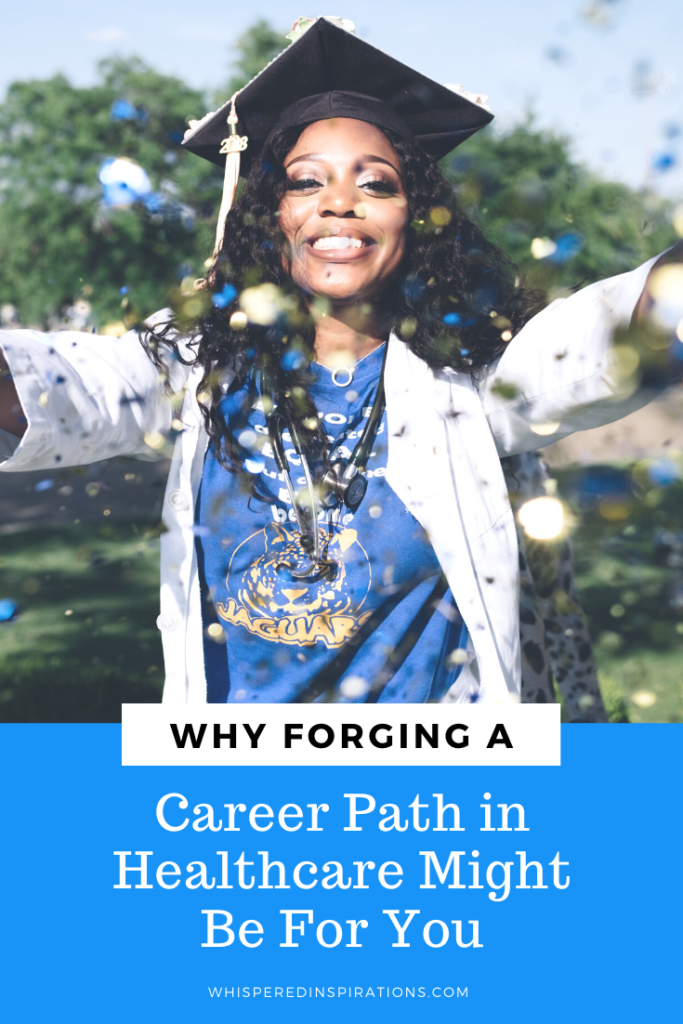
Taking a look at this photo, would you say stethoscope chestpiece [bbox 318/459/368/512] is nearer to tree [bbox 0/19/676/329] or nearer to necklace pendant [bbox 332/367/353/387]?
necklace pendant [bbox 332/367/353/387]

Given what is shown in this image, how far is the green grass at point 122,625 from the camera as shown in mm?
4012

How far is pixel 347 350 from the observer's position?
1.84m

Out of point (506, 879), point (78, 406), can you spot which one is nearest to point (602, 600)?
point (506, 879)

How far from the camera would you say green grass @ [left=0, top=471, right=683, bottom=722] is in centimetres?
401

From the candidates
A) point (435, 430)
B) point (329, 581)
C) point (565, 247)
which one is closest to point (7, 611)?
point (329, 581)

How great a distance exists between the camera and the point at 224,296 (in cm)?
191

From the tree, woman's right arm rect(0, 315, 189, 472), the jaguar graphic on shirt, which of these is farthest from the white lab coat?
the tree

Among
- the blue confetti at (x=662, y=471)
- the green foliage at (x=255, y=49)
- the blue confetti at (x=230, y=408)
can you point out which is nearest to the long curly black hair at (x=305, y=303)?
the blue confetti at (x=230, y=408)

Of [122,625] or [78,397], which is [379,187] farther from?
[122,625]

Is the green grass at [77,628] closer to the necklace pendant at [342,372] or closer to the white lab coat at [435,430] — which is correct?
the white lab coat at [435,430]

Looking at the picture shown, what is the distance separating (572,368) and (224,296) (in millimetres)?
812

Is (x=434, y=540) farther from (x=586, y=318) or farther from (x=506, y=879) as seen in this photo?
(x=506, y=879)

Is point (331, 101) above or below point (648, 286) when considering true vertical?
above

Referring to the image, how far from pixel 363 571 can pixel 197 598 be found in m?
0.37
